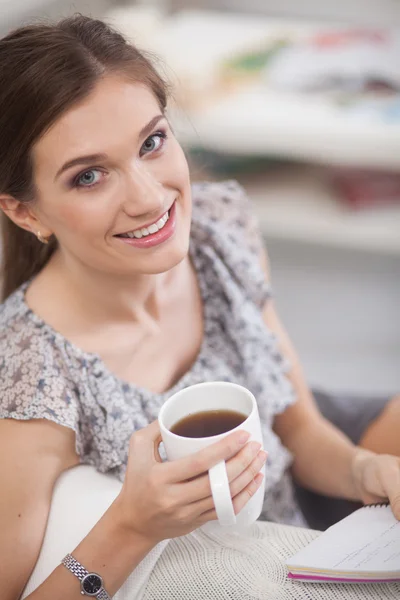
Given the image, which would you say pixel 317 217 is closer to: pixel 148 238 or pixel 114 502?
pixel 148 238

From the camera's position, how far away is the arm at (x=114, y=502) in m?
0.87

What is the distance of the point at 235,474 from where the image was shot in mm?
861

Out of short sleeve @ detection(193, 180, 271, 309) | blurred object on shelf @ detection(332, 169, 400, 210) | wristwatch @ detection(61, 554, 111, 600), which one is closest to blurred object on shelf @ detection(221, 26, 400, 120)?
blurred object on shelf @ detection(332, 169, 400, 210)

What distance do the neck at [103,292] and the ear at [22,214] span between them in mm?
72

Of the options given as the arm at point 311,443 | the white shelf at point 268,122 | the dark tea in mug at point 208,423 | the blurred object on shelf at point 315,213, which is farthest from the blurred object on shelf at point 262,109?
the dark tea in mug at point 208,423

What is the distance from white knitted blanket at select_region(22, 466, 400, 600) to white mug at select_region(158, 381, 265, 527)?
3.0 inches

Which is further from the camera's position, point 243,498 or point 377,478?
point 377,478

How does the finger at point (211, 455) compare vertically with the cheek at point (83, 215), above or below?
below

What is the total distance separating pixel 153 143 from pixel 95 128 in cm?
10

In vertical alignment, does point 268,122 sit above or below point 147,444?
below

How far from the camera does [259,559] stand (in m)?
1.02

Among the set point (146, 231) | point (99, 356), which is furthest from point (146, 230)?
point (99, 356)

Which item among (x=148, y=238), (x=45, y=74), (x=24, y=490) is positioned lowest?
(x=24, y=490)

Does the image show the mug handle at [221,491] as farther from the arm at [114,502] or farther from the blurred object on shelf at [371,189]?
the blurred object on shelf at [371,189]
